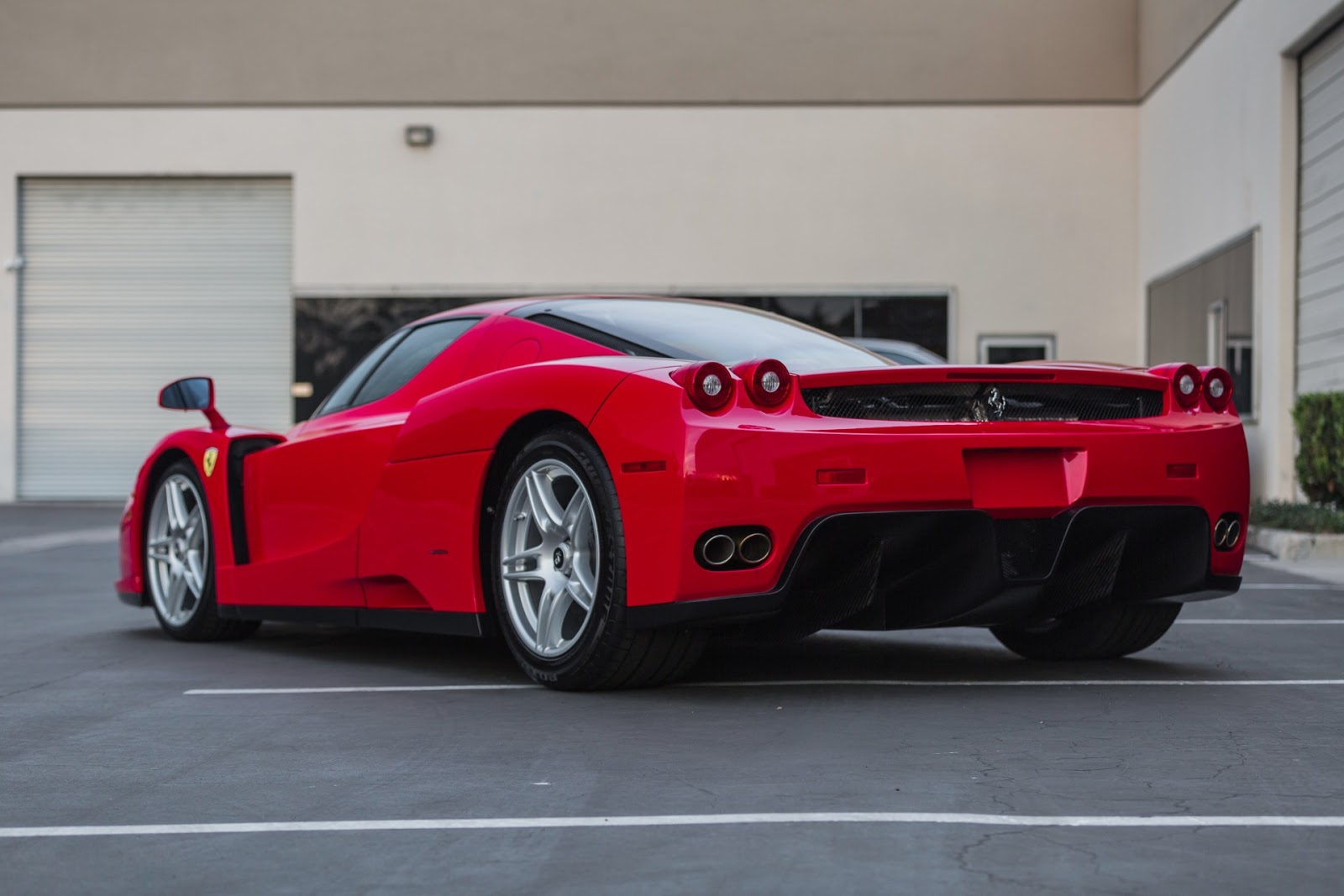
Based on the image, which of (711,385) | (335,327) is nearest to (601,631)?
(711,385)

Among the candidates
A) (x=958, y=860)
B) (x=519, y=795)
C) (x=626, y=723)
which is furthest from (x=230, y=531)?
(x=958, y=860)

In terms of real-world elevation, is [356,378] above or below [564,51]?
below

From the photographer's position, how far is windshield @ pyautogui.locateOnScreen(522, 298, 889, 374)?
17.5 feet

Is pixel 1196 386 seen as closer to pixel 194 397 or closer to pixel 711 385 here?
pixel 711 385

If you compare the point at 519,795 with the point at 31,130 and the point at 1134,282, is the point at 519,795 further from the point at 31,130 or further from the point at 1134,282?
the point at 31,130

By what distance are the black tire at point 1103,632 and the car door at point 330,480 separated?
2185 millimetres

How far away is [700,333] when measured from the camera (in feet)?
18.1

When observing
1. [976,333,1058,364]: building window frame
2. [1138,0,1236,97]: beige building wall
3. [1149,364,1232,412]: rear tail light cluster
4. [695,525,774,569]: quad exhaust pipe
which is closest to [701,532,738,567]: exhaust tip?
[695,525,774,569]: quad exhaust pipe

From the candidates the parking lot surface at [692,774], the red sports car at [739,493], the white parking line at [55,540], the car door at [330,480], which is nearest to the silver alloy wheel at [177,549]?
the car door at [330,480]

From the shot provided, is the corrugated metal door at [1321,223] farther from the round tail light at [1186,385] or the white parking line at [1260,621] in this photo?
the round tail light at [1186,385]

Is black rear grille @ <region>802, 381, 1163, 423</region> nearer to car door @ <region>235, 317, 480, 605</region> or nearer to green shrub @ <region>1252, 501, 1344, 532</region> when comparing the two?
car door @ <region>235, 317, 480, 605</region>

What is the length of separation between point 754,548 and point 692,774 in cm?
90

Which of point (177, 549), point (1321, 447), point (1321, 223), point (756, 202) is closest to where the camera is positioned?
point (177, 549)

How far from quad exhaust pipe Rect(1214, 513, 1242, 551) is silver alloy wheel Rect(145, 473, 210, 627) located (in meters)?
3.70
